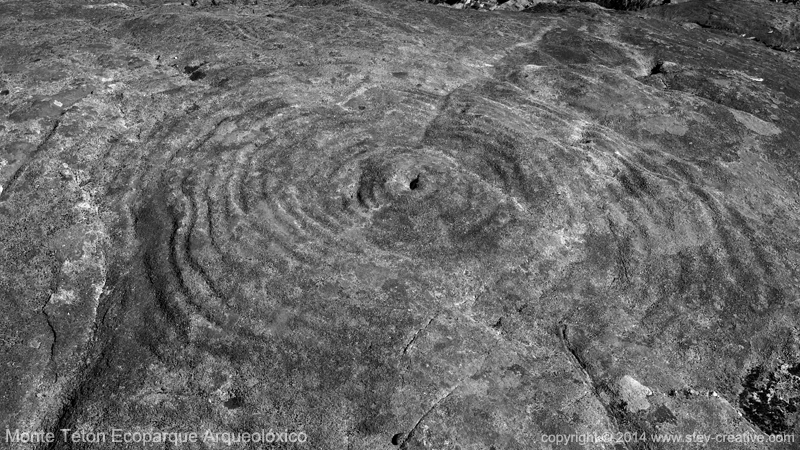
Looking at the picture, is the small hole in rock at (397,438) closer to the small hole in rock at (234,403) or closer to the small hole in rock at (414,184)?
the small hole in rock at (234,403)

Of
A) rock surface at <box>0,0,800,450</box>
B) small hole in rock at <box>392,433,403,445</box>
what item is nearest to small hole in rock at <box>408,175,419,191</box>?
rock surface at <box>0,0,800,450</box>

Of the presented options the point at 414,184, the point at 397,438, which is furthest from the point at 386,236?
the point at 397,438

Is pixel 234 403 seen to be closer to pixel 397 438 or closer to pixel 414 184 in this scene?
pixel 397 438

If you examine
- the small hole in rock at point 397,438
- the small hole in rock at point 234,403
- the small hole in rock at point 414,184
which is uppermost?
the small hole in rock at point 414,184

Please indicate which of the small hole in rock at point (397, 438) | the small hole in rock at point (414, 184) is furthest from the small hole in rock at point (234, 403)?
the small hole in rock at point (414, 184)

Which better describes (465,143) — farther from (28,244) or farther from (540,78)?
(28,244)

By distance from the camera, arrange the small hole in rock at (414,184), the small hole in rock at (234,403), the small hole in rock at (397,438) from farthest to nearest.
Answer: the small hole in rock at (414,184) → the small hole in rock at (234,403) → the small hole in rock at (397,438)

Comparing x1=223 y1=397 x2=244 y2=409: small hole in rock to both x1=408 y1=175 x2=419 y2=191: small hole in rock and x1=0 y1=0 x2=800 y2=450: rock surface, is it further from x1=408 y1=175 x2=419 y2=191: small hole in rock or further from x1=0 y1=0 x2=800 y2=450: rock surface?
x1=408 y1=175 x2=419 y2=191: small hole in rock

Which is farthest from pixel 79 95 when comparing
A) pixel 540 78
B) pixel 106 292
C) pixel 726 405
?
pixel 726 405

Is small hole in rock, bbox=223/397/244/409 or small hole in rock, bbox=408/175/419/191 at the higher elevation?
small hole in rock, bbox=408/175/419/191
